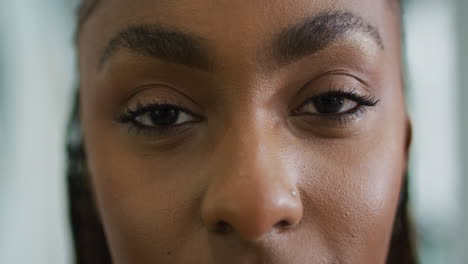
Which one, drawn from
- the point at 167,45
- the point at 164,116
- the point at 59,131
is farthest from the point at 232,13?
the point at 59,131

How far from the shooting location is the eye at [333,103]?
85 cm

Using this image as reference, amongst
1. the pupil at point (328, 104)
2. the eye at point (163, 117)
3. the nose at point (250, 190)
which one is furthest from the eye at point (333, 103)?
the eye at point (163, 117)

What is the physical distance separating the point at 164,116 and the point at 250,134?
7.9 inches

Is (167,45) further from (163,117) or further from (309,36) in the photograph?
(309,36)

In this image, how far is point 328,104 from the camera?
0.87 meters

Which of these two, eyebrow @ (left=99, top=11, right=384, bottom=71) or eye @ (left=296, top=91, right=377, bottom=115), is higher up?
eyebrow @ (left=99, top=11, right=384, bottom=71)

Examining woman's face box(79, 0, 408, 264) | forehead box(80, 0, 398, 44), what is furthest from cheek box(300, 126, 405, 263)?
forehead box(80, 0, 398, 44)

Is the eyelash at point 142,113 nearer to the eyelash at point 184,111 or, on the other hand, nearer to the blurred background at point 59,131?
the eyelash at point 184,111

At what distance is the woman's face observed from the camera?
76cm

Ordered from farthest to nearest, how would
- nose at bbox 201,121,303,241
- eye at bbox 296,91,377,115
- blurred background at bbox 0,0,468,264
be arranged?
blurred background at bbox 0,0,468,264 < eye at bbox 296,91,377,115 < nose at bbox 201,121,303,241

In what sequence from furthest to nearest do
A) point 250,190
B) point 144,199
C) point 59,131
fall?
point 59,131 → point 144,199 → point 250,190

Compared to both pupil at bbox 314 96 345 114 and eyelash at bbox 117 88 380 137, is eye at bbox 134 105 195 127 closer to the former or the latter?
eyelash at bbox 117 88 380 137

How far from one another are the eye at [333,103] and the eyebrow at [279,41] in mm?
96

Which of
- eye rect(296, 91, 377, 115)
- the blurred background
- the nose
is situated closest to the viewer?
the nose
